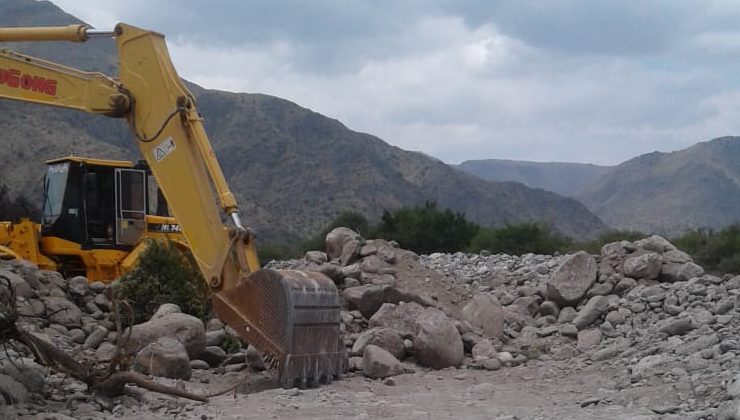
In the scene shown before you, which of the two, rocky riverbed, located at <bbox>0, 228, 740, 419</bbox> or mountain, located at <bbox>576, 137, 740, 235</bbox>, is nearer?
rocky riverbed, located at <bbox>0, 228, 740, 419</bbox>

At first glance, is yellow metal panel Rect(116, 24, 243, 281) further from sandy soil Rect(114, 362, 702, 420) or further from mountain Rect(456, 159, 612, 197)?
mountain Rect(456, 159, 612, 197)

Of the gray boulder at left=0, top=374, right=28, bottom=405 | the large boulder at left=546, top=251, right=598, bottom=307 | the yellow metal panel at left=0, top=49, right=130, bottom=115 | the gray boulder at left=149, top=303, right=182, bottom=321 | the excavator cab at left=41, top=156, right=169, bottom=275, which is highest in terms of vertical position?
the yellow metal panel at left=0, top=49, right=130, bottom=115

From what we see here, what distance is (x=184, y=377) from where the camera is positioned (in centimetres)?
1066

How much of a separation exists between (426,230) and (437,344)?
20806 mm

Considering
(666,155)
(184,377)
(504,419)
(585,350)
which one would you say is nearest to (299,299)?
(184,377)

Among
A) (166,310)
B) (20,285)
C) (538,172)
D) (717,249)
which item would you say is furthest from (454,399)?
(538,172)

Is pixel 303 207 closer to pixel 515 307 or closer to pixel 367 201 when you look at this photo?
pixel 367 201

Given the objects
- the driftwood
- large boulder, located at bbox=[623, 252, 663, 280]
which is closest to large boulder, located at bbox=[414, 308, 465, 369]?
large boulder, located at bbox=[623, 252, 663, 280]

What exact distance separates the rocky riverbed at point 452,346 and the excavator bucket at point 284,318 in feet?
0.91

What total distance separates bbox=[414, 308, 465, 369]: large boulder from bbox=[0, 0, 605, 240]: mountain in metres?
34.5

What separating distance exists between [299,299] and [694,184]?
303 feet

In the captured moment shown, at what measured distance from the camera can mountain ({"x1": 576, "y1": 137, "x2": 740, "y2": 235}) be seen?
89562mm

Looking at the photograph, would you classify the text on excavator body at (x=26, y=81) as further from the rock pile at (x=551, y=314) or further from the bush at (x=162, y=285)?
the rock pile at (x=551, y=314)

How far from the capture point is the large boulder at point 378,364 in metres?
11.3
